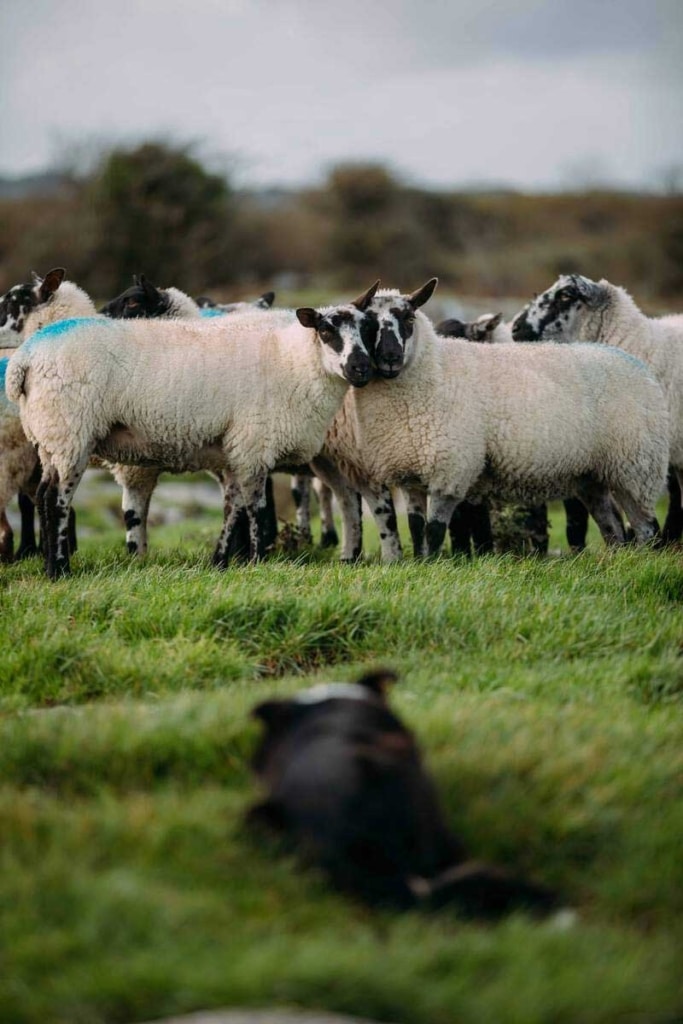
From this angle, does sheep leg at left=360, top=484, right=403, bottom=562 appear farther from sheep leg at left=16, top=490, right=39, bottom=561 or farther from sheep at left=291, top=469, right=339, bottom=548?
sheep leg at left=16, top=490, right=39, bottom=561

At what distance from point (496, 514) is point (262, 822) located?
7067 mm

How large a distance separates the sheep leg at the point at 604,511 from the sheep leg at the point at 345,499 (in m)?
1.93

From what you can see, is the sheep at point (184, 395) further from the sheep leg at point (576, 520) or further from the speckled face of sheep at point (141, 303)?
the sheep leg at point (576, 520)

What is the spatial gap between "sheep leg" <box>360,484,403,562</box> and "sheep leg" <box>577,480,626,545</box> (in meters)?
1.77

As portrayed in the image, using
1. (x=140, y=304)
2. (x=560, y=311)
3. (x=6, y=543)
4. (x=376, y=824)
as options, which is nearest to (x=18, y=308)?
(x=140, y=304)

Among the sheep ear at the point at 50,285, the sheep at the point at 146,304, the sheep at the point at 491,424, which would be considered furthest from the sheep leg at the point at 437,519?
the sheep ear at the point at 50,285

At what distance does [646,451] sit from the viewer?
372 inches

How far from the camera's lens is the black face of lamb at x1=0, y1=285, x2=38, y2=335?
403 inches

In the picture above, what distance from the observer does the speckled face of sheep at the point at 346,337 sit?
865 cm

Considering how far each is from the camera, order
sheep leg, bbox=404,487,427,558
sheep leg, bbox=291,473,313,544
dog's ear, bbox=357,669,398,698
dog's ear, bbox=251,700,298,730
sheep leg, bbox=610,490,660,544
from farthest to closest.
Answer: sheep leg, bbox=291,473,313,544, sheep leg, bbox=610,490,660,544, sheep leg, bbox=404,487,427,558, dog's ear, bbox=357,669,398,698, dog's ear, bbox=251,700,298,730

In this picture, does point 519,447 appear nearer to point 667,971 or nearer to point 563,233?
point 667,971

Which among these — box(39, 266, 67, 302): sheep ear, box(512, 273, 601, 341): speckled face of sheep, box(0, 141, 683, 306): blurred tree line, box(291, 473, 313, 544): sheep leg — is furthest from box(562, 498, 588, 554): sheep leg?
box(0, 141, 683, 306): blurred tree line

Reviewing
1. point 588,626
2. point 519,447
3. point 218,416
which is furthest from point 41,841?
point 519,447

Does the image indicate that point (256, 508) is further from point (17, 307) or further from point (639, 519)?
point (639, 519)
